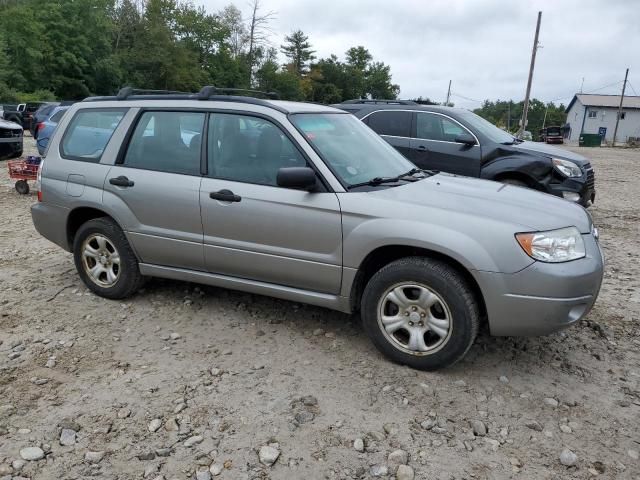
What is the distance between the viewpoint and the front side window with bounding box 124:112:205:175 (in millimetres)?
4208

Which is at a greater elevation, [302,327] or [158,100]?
[158,100]

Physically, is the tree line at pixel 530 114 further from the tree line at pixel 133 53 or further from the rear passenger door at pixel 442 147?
the rear passenger door at pixel 442 147

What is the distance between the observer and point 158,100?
4484 millimetres

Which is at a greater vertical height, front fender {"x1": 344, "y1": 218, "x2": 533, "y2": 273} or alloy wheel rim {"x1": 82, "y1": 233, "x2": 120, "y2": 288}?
front fender {"x1": 344, "y1": 218, "x2": 533, "y2": 273}

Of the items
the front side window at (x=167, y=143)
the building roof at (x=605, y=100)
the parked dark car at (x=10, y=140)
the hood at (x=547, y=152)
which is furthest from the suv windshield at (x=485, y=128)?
the building roof at (x=605, y=100)

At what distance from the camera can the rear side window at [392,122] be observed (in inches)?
338

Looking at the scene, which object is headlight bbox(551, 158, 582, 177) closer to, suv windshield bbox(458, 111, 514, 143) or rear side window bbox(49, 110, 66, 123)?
suv windshield bbox(458, 111, 514, 143)

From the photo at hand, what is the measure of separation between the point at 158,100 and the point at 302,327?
2229 mm

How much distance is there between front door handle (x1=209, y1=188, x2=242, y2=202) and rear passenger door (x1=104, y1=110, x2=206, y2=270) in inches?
6.7

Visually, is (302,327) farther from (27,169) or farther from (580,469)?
(27,169)

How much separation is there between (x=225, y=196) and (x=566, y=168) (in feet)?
18.8

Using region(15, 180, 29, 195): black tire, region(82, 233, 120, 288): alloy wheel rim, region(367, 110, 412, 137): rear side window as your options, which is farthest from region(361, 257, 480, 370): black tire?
region(15, 180, 29, 195): black tire

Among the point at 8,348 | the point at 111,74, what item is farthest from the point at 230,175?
the point at 111,74

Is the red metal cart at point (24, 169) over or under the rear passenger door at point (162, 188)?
under
